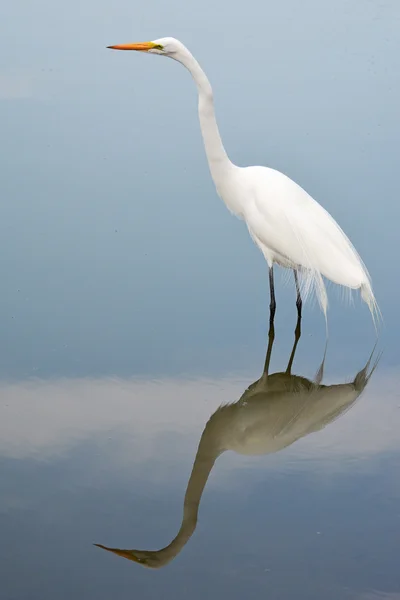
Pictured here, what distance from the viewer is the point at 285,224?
4.02 m

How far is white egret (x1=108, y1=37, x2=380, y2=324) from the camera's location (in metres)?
3.95

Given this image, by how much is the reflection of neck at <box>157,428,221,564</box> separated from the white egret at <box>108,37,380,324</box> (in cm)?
102

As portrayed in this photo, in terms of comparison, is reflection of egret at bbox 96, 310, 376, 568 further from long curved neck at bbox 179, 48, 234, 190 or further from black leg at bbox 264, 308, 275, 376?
long curved neck at bbox 179, 48, 234, 190

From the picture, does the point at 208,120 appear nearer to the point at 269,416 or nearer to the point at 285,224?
the point at 285,224

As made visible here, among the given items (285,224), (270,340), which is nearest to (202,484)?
(270,340)

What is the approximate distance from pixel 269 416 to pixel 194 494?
2.20 feet

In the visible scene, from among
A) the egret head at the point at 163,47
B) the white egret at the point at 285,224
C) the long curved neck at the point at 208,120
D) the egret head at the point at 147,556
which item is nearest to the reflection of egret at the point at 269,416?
the egret head at the point at 147,556

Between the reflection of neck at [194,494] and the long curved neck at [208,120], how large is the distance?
1.43 meters

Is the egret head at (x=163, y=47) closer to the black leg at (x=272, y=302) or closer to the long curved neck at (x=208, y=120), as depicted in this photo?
the long curved neck at (x=208, y=120)

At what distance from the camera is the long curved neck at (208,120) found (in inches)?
159

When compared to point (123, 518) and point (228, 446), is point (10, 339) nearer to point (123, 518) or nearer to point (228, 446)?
point (228, 446)

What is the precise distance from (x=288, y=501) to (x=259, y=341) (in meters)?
1.25

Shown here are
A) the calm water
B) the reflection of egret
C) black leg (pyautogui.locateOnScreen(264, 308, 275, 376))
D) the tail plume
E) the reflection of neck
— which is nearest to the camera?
the calm water

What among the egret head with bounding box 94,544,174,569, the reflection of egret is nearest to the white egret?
the reflection of egret
